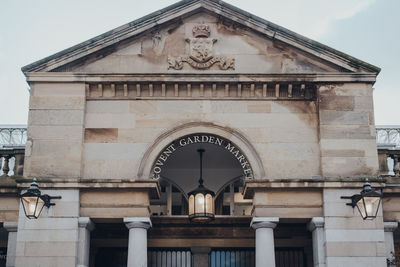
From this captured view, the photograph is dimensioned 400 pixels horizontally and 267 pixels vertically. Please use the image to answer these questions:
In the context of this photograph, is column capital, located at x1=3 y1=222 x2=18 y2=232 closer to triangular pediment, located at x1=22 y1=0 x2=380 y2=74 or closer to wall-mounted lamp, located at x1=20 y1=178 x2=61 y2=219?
wall-mounted lamp, located at x1=20 y1=178 x2=61 y2=219

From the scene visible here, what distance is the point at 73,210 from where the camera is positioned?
1712cm

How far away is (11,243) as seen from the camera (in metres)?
17.5

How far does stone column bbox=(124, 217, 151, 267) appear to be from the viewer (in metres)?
16.8

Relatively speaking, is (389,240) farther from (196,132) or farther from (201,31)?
(201,31)

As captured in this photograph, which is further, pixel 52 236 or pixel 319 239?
pixel 319 239

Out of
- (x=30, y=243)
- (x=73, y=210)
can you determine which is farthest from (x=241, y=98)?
(x=30, y=243)

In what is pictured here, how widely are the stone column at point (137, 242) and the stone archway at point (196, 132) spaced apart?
3.99 feet

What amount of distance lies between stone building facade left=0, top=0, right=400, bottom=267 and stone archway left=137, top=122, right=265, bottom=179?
0.03m

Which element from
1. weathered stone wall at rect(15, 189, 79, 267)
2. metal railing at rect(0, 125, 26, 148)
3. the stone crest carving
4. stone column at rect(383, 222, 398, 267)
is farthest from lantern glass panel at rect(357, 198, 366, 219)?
metal railing at rect(0, 125, 26, 148)

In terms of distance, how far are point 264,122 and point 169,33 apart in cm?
376

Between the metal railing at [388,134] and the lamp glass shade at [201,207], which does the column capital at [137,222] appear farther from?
the metal railing at [388,134]

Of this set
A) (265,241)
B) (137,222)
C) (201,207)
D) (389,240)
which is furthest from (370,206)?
(137,222)

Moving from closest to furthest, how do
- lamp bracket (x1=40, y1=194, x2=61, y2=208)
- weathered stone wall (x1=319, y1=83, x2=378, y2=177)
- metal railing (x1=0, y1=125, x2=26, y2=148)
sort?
1. lamp bracket (x1=40, y1=194, x2=61, y2=208)
2. weathered stone wall (x1=319, y1=83, x2=378, y2=177)
3. metal railing (x1=0, y1=125, x2=26, y2=148)

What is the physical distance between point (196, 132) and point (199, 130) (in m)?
0.10
